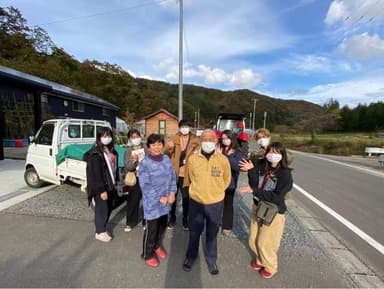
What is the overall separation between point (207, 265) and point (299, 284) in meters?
1.03

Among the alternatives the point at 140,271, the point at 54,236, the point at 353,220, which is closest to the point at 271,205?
the point at 140,271

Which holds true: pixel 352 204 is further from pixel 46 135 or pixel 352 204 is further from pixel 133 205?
pixel 46 135

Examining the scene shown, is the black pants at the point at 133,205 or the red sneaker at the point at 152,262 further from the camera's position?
the black pants at the point at 133,205

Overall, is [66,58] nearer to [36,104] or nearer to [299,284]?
[36,104]

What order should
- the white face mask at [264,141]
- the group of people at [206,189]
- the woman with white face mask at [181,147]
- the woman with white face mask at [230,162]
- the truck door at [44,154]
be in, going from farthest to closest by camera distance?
the truck door at [44,154] < the woman with white face mask at [181,147] < the woman with white face mask at [230,162] < the white face mask at [264,141] < the group of people at [206,189]

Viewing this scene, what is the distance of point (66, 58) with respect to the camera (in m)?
39.7

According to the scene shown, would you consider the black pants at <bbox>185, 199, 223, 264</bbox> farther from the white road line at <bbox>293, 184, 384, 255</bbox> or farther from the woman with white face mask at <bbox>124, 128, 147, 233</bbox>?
the white road line at <bbox>293, 184, 384, 255</bbox>

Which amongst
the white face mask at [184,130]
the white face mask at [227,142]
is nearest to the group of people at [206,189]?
the white face mask at [227,142]

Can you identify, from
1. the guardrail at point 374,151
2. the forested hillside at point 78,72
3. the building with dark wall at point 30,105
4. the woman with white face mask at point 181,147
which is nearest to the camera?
the woman with white face mask at point 181,147

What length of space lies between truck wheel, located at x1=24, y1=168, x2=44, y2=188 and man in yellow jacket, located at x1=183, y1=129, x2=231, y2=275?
4914 mm

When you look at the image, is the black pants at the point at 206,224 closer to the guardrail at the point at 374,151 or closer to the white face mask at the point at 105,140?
the white face mask at the point at 105,140

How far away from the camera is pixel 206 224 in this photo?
2.82 meters

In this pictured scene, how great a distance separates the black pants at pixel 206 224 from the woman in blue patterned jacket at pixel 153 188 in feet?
1.23

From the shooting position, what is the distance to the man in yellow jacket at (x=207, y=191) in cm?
272
